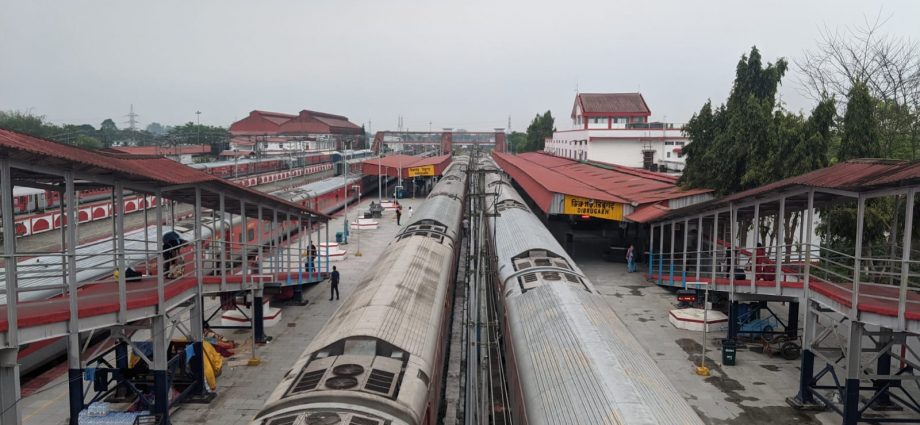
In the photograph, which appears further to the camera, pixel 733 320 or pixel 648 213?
pixel 648 213

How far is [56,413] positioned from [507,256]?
1109 centimetres

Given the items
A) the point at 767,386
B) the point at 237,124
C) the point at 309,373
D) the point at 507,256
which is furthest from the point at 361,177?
the point at 309,373

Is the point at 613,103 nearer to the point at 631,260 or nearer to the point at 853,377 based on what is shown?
the point at 631,260

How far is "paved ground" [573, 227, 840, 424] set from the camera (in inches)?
539

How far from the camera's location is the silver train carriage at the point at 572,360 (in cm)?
755

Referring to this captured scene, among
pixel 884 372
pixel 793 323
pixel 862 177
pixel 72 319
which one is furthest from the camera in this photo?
pixel 793 323

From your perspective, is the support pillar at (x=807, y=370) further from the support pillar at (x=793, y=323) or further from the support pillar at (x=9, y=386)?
the support pillar at (x=9, y=386)

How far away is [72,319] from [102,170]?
2.47 m

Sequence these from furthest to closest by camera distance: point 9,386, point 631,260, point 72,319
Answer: point 631,260 < point 72,319 < point 9,386

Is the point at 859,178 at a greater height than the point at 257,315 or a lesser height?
greater

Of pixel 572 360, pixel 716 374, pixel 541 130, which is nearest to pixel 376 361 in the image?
pixel 572 360

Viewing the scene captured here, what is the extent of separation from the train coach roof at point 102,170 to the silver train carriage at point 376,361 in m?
4.09

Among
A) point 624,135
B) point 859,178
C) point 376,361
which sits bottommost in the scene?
point 376,361

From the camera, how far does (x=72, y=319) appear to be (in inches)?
406
